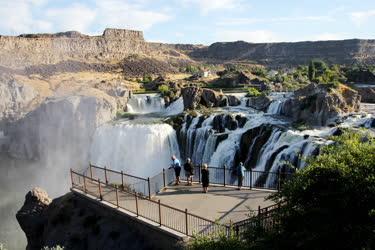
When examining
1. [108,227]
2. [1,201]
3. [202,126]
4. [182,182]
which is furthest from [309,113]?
[1,201]

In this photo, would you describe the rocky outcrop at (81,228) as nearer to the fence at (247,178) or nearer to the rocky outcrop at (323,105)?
the fence at (247,178)

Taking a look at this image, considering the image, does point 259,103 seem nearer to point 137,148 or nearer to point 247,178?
point 137,148

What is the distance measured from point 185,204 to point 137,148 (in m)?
20.5

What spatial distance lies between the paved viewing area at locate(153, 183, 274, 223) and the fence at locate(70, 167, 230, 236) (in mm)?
677

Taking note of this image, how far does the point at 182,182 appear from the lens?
2150cm

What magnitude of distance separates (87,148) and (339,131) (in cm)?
2515

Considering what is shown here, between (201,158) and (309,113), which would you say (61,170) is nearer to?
(201,158)

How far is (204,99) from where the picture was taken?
44969mm

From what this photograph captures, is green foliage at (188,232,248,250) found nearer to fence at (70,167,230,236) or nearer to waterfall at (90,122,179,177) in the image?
A: fence at (70,167,230,236)

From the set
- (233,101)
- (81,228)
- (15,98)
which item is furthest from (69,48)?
(81,228)

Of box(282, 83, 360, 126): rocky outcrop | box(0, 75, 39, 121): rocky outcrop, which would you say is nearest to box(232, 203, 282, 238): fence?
box(282, 83, 360, 126): rocky outcrop

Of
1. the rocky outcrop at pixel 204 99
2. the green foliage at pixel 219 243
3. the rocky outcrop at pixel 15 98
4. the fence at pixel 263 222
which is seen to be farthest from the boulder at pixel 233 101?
the green foliage at pixel 219 243

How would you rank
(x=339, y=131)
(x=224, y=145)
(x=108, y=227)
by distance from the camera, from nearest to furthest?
(x=108, y=227), (x=339, y=131), (x=224, y=145)

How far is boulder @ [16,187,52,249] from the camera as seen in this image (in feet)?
75.5
